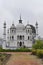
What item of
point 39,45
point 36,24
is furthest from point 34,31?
point 39,45

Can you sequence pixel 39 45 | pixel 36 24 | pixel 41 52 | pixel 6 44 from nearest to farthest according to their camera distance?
1. pixel 41 52
2. pixel 39 45
3. pixel 6 44
4. pixel 36 24

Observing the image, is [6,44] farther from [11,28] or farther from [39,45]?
[39,45]

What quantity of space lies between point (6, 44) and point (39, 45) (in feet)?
78.9

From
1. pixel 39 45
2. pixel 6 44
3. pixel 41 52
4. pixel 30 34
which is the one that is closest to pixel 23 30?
pixel 30 34

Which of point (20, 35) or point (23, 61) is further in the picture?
point (20, 35)

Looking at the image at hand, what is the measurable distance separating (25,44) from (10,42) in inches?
174

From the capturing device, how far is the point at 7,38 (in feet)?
209

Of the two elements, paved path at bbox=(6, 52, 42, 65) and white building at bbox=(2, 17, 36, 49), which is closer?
paved path at bbox=(6, 52, 42, 65)

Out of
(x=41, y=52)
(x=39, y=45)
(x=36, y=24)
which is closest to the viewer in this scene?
(x=41, y=52)

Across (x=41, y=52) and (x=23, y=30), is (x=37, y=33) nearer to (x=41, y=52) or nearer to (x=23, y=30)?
(x=23, y=30)

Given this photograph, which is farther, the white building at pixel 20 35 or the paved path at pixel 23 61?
the white building at pixel 20 35

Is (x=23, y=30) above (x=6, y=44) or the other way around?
above

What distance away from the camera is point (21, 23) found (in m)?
65.2

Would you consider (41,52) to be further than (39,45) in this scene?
No
